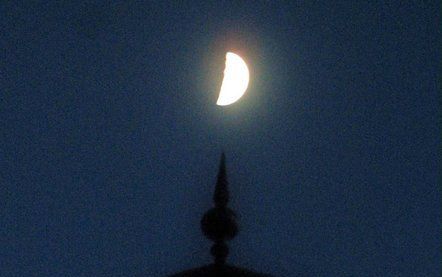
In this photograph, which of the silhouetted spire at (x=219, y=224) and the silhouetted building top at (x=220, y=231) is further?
the silhouetted spire at (x=219, y=224)

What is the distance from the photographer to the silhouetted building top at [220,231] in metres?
4.78

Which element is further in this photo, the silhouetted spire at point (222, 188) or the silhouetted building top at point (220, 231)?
the silhouetted spire at point (222, 188)

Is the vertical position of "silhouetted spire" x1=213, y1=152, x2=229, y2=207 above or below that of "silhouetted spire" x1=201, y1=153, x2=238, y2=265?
above

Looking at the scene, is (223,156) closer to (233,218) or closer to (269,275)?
(233,218)

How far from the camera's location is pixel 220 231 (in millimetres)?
4953

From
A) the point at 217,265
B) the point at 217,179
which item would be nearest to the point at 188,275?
the point at 217,265

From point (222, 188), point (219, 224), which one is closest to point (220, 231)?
point (219, 224)

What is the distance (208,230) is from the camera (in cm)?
496

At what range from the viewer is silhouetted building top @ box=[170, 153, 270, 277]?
478 cm

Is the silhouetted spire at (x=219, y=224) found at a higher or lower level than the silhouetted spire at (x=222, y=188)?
lower

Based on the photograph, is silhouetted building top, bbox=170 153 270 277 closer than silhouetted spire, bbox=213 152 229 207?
Yes

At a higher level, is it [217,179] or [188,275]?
[217,179]

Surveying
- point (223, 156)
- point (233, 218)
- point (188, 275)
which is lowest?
point (188, 275)

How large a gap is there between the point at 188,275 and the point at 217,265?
0.16 meters
